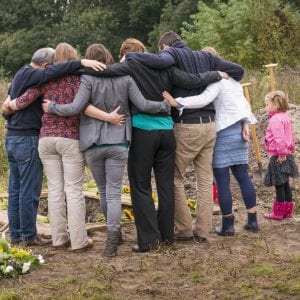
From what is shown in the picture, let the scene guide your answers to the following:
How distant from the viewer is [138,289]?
4.94 meters

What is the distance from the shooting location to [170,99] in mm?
6008

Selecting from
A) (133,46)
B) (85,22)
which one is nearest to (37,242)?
(133,46)

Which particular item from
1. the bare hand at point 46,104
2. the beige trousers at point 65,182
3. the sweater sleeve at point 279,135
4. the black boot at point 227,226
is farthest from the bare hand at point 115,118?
the sweater sleeve at point 279,135

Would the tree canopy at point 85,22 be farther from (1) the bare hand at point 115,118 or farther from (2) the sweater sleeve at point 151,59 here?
(1) the bare hand at point 115,118

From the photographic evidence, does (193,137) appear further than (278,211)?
No

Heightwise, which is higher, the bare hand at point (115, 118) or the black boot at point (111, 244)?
the bare hand at point (115, 118)

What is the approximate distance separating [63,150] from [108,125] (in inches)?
18.4

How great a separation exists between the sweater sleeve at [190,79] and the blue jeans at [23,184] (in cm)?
137

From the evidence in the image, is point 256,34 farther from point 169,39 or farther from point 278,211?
point 169,39

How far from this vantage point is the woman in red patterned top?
19.4ft

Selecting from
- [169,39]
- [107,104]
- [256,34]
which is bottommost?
[107,104]

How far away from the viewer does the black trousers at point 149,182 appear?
5902 mm

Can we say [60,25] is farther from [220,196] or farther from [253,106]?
[220,196]

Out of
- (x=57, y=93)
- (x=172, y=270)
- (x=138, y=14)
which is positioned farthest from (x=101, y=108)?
(x=138, y=14)
